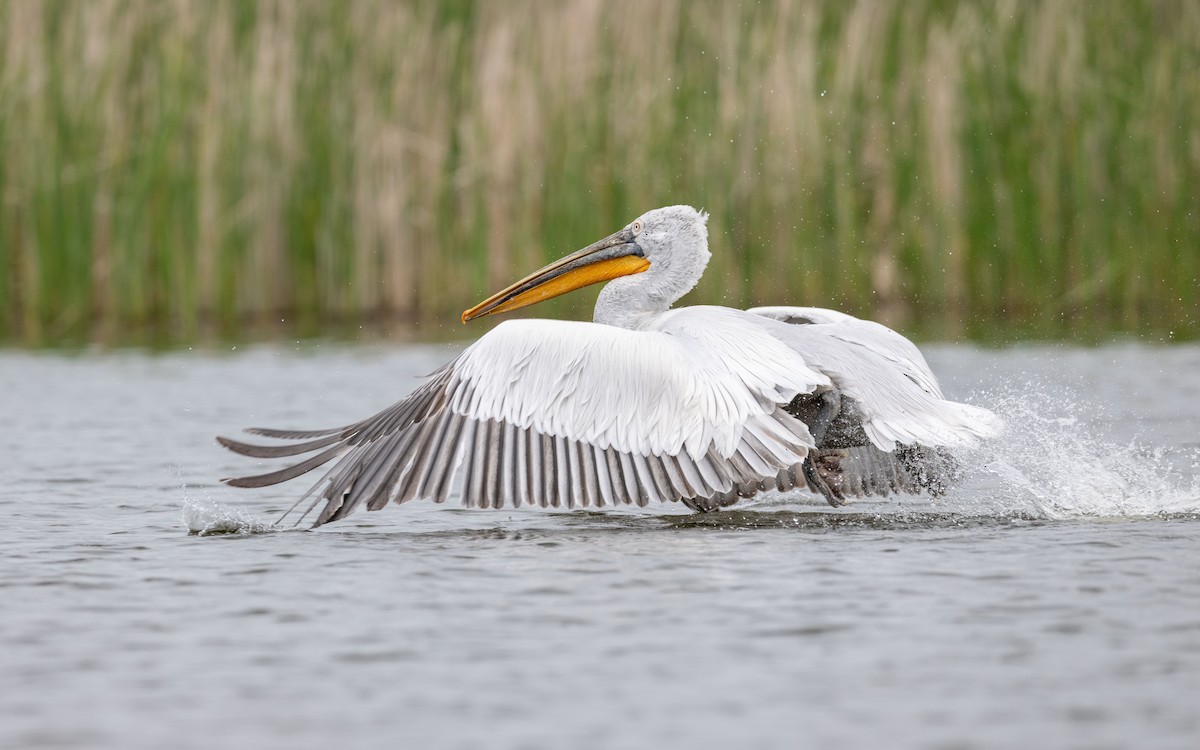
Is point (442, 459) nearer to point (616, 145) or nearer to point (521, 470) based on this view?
point (521, 470)

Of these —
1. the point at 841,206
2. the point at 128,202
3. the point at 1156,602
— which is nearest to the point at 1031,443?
the point at 1156,602

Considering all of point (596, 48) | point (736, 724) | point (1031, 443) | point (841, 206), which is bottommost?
point (736, 724)

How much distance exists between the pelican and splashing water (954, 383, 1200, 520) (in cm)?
32

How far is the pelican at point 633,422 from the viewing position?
5582mm

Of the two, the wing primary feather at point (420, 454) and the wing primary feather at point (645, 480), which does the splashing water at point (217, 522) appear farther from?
the wing primary feather at point (645, 480)

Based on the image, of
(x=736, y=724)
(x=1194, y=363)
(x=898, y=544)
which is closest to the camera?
(x=736, y=724)

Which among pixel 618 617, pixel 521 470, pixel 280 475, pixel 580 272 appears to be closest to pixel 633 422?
pixel 521 470

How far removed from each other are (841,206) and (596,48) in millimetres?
1795

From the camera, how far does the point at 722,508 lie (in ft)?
20.7

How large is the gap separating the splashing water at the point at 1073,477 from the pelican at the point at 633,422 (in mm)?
321

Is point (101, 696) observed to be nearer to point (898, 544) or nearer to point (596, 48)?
point (898, 544)

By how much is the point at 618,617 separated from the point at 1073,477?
96.5 inches

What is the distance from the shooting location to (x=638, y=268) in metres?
6.79

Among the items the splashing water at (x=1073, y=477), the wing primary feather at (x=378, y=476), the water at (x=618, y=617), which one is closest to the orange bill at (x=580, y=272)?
the water at (x=618, y=617)
